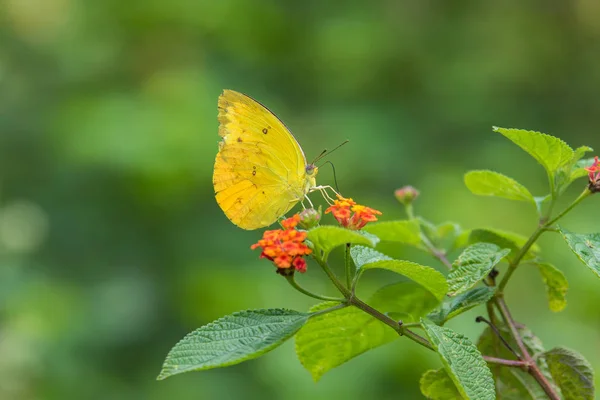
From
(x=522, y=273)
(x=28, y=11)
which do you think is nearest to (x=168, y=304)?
(x=522, y=273)

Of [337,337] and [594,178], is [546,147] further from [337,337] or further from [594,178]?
[337,337]

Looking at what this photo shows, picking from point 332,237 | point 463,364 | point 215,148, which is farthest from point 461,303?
point 215,148

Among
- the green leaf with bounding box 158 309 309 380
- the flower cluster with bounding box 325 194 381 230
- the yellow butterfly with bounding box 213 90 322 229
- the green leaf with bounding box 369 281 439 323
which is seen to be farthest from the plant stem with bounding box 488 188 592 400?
the yellow butterfly with bounding box 213 90 322 229

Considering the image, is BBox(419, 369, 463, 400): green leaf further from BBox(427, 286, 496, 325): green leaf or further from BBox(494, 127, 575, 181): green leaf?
BBox(494, 127, 575, 181): green leaf

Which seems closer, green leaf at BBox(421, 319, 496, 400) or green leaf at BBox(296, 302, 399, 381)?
green leaf at BBox(421, 319, 496, 400)

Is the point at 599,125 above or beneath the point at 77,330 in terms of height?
above

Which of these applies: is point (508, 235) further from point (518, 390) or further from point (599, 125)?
point (599, 125)

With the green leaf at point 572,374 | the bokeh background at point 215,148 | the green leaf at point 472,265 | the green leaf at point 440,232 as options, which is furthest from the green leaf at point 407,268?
the bokeh background at point 215,148
